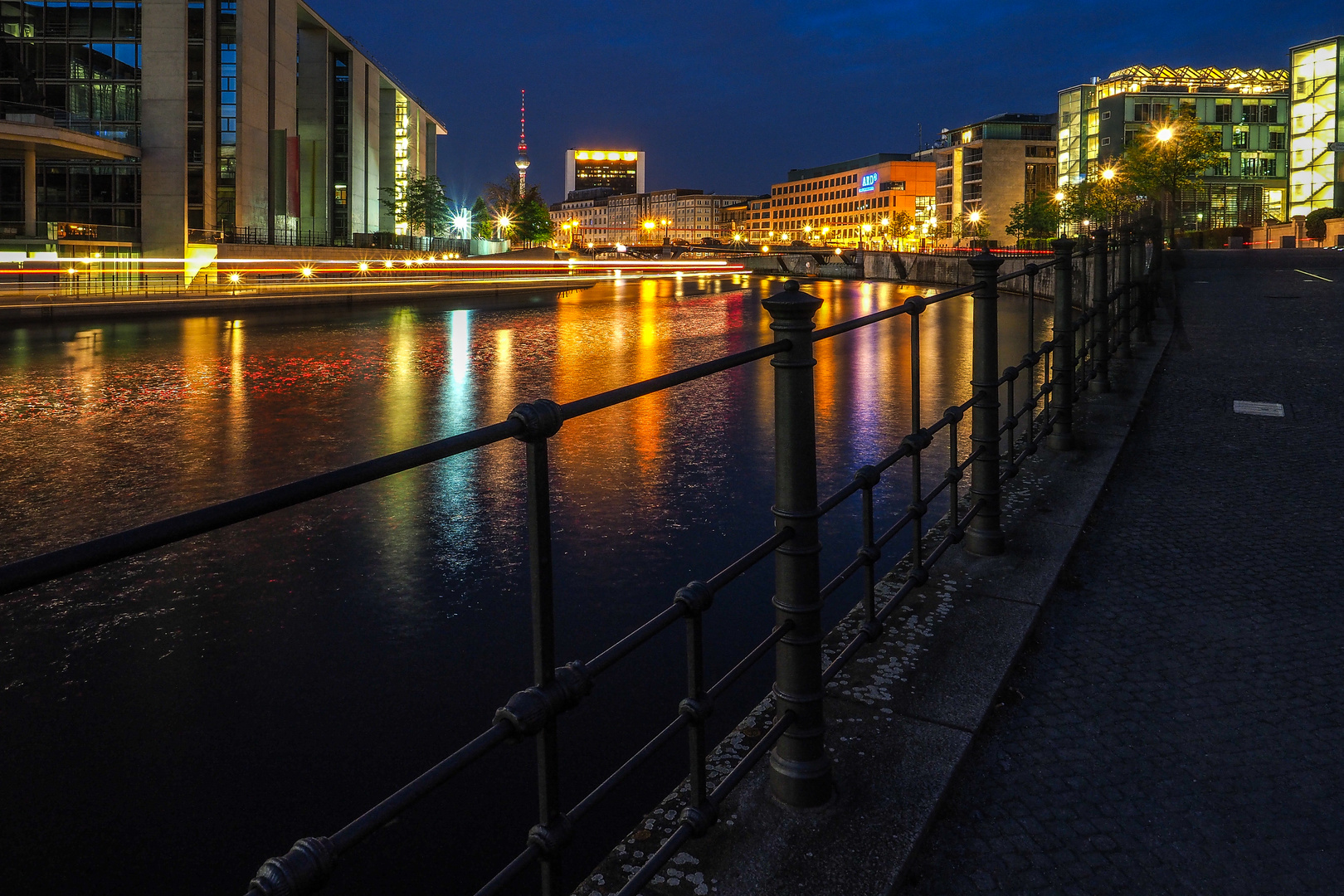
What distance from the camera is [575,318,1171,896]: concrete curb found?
2879 millimetres

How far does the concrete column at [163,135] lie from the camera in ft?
174

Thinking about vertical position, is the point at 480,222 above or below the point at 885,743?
above

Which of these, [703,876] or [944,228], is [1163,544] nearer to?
[703,876]

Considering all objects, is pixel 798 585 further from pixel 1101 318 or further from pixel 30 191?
pixel 30 191

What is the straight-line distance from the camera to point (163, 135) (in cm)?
5350

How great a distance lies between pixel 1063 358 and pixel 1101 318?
233 cm

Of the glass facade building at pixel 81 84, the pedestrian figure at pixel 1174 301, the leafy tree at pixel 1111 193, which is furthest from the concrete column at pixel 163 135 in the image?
the leafy tree at pixel 1111 193

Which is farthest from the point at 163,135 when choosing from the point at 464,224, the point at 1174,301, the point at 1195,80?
the point at 1195,80

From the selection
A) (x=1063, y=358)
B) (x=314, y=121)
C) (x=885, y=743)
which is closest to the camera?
(x=885, y=743)

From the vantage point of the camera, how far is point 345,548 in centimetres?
702

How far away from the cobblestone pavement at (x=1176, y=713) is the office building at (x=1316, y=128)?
3677 inches

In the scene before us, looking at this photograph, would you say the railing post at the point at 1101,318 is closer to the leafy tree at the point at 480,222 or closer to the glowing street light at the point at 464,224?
the glowing street light at the point at 464,224

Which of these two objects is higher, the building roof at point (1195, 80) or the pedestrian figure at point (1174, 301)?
the building roof at point (1195, 80)

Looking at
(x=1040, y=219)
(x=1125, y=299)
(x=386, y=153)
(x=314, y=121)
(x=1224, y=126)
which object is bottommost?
(x=1125, y=299)
